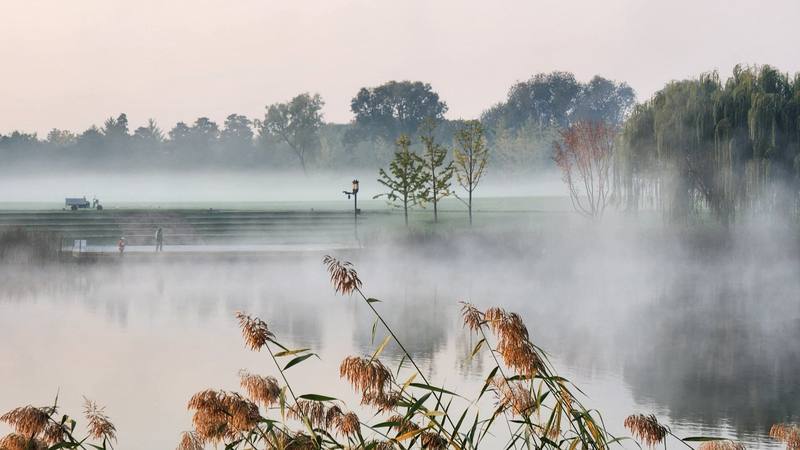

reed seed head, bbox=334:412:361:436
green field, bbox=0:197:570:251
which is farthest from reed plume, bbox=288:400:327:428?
green field, bbox=0:197:570:251

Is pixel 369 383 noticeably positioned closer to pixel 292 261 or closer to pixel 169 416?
pixel 169 416

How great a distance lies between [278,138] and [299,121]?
3.19m

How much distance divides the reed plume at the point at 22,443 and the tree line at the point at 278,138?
66801 millimetres

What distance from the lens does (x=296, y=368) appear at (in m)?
13.7

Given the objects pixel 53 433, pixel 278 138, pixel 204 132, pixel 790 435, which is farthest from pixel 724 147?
pixel 204 132

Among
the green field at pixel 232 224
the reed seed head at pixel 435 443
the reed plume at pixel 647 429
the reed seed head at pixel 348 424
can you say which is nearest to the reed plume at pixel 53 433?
the reed seed head at pixel 348 424

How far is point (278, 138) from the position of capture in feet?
257

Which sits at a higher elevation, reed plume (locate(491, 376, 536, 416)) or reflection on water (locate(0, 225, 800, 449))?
reed plume (locate(491, 376, 536, 416))

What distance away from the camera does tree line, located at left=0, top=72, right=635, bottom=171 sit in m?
74.9

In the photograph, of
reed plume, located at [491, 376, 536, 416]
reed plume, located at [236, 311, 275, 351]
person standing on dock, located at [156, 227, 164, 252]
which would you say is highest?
reed plume, located at [236, 311, 275, 351]

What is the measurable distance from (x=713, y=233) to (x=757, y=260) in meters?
1.14

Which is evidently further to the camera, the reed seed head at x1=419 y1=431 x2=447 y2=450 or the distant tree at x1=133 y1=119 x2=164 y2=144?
the distant tree at x1=133 y1=119 x2=164 y2=144

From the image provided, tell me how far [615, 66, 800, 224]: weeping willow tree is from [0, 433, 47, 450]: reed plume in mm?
22796

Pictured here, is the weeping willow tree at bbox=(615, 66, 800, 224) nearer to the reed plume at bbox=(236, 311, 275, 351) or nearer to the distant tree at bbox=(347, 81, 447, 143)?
the reed plume at bbox=(236, 311, 275, 351)
